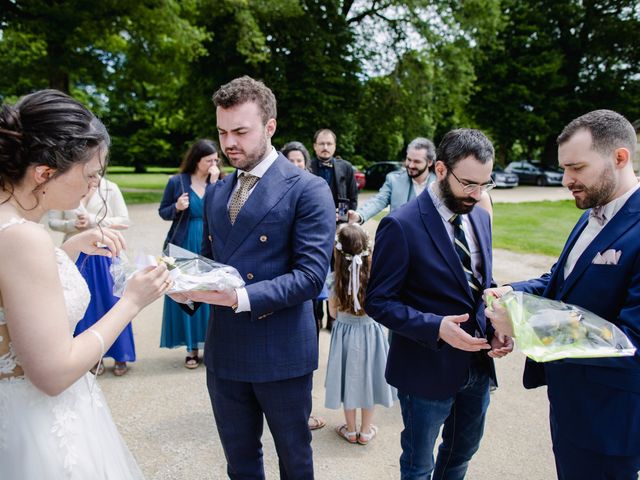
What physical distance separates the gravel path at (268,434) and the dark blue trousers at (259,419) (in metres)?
0.96

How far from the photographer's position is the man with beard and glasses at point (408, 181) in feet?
17.4

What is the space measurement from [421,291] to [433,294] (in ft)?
0.21

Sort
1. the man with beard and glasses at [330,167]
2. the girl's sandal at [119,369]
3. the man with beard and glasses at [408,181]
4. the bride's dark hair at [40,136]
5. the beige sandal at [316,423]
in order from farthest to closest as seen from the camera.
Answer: the man with beard and glasses at [330,167] < the man with beard and glasses at [408,181] < the girl's sandal at [119,369] < the beige sandal at [316,423] < the bride's dark hair at [40,136]

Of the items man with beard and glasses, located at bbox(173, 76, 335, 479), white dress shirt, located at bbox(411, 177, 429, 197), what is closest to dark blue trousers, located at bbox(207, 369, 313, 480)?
man with beard and glasses, located at bbox(173, 76, 335, 479)

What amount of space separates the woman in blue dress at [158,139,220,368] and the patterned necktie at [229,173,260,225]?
8.96 feet

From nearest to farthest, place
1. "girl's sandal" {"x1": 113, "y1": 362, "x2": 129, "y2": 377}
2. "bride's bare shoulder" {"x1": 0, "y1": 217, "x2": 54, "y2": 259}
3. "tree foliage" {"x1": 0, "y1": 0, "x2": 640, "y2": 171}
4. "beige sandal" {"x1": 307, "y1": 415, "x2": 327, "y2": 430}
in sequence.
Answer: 1. "bride's bare shoulder" {"x1": 0, "y1": 217, "x2": 54, "y2": 259}
2. "beige sandal" {"x1": 307, "y1": 415, "x2": 327, "y2": 430}
3. "girl's sandal" {"x1": 113, "y1": 362, "x2": 129, "y2": 377}
4. "tree foliage" {"x1": 0, "y1": 0, "x2": 640, "y2": 171}

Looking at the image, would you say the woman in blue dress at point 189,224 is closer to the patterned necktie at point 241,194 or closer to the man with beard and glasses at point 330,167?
the man with beard and glasses at point 330,167

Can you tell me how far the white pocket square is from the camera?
2029mm

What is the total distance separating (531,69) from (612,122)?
32.7 metres

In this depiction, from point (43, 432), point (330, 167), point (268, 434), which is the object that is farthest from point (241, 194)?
point (330, 167)

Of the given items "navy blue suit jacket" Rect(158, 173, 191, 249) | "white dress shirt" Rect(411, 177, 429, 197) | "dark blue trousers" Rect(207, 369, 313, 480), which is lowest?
"dark blue trousers" Rect(207, 369, 313, 480)

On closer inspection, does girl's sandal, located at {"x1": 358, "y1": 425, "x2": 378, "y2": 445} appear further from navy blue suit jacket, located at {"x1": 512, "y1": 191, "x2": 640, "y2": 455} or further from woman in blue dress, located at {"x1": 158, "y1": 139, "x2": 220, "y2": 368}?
woman in blue dress, located at {"x1": 158, "y1": 139, "x2": 220, "y2": 368}

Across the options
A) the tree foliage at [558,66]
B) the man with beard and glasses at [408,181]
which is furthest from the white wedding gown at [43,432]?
the tree foliage at [558,66]

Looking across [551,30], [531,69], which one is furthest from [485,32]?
[551,30]
